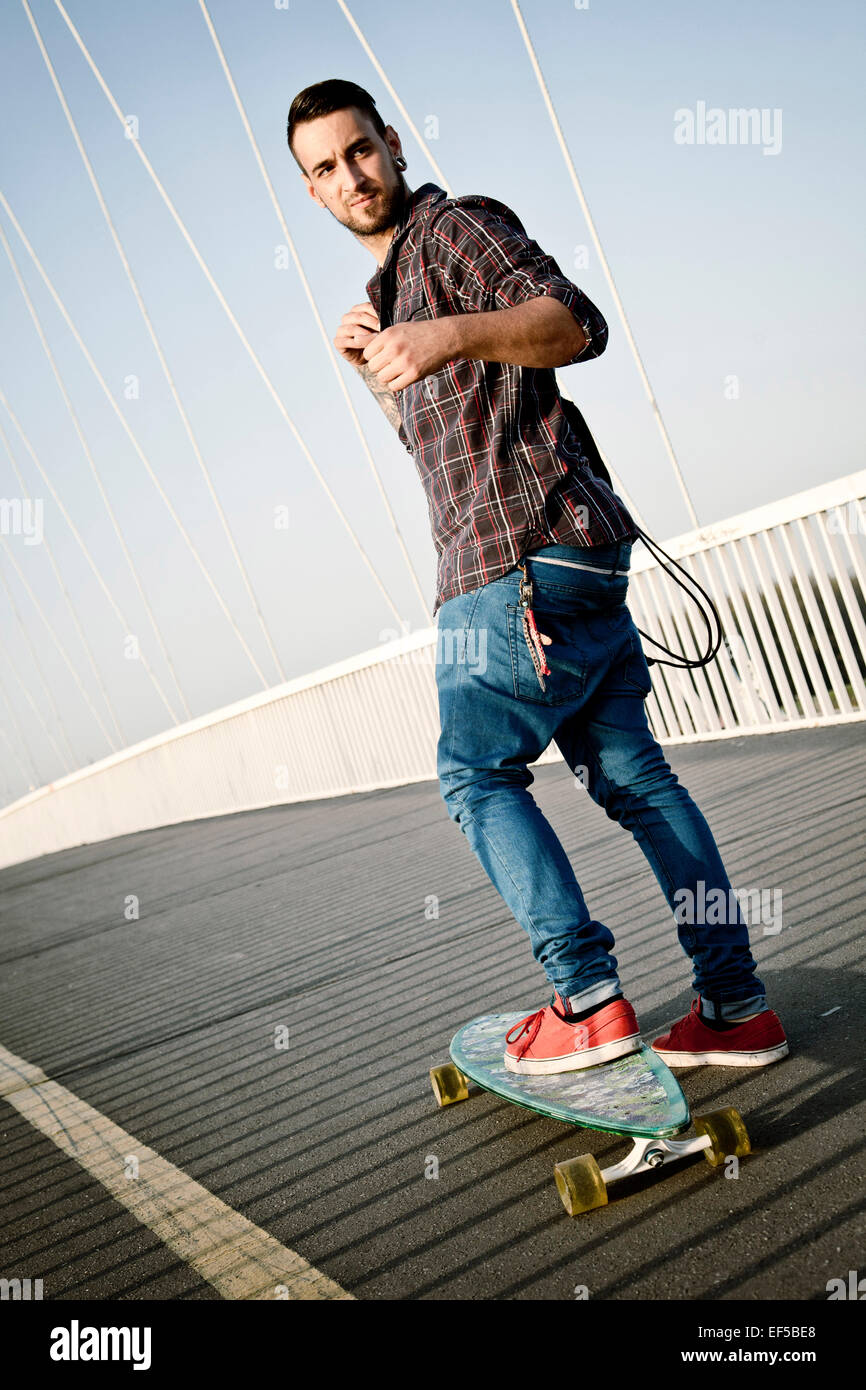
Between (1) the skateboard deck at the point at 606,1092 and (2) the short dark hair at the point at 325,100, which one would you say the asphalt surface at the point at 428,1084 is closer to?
(1) the skateboard deck at the point at 606,1092

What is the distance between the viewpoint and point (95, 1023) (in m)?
3.80

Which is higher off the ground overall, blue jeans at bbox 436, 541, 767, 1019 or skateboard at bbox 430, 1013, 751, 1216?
blue jeans at bbox 436, 541, 767, 1019

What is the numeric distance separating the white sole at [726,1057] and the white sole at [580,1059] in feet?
0.36

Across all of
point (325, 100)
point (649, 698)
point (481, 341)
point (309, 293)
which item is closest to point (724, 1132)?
point (481, 341)

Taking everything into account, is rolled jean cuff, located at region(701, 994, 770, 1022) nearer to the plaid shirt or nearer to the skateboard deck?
the skateboard deck

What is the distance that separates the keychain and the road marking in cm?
95

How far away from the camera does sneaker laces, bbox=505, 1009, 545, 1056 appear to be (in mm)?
1961

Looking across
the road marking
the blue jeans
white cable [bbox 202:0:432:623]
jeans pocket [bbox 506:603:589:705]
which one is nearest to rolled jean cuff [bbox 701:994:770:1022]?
the blue jeans

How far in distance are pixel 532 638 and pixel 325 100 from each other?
0.98m

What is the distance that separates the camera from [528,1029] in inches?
78.4

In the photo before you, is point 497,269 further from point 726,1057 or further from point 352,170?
point 726,1057

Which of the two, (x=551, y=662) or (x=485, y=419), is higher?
(x=485, y=419)

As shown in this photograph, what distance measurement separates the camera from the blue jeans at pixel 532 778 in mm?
1842
